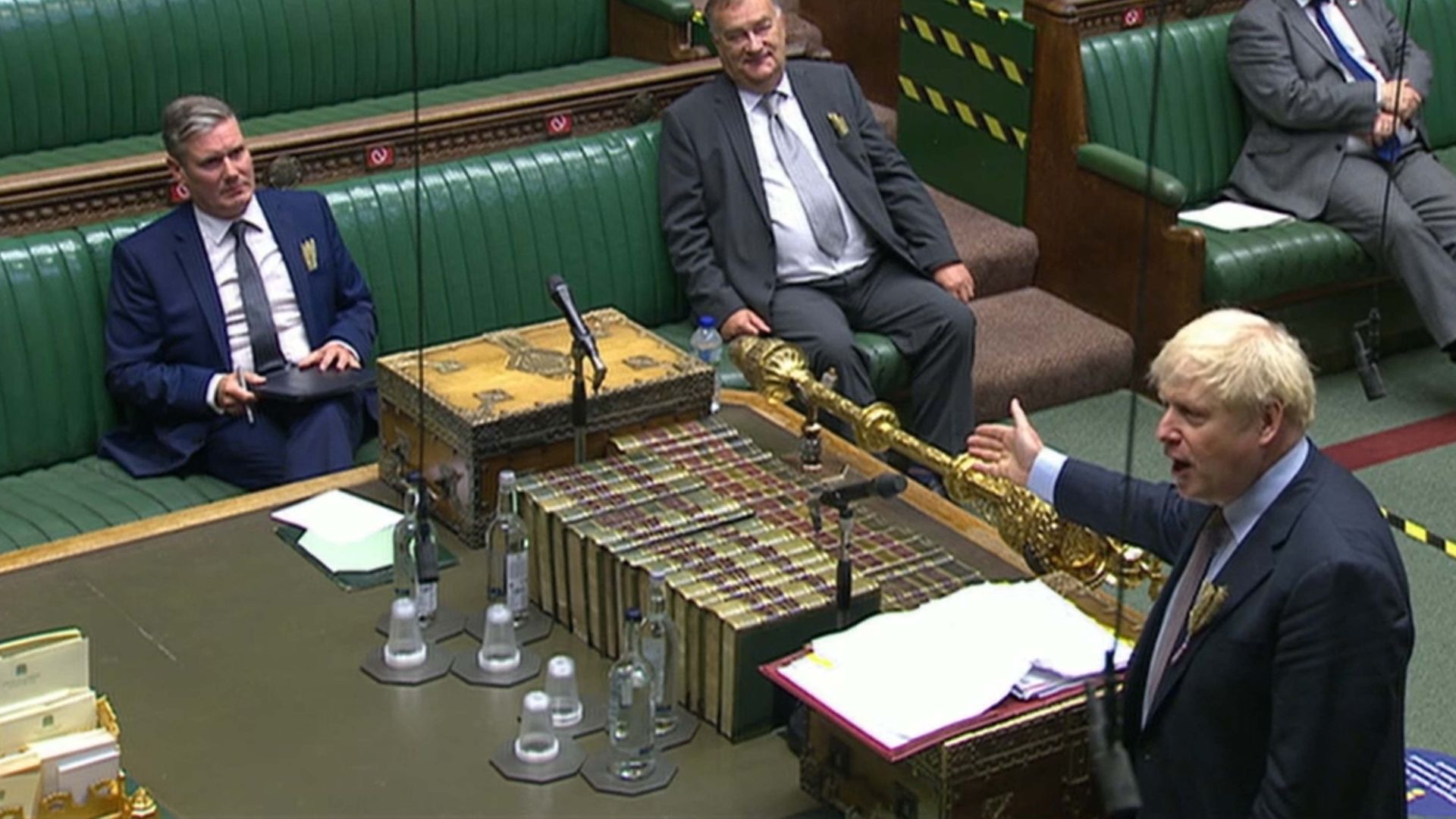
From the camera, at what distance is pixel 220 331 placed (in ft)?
16.6

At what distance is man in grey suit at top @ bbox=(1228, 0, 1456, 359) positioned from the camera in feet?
21.2

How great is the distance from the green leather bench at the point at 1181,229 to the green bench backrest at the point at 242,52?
1.53m

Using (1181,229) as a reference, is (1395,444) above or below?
below

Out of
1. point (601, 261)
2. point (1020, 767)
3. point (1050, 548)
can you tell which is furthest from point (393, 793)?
point (601, 261)

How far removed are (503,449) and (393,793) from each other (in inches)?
36.5

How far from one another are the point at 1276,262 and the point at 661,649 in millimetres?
3275

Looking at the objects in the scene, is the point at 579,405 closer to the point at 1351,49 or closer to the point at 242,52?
Answer: the point at 242,52

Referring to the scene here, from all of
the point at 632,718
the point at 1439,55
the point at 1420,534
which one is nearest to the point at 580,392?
the point at 632,718

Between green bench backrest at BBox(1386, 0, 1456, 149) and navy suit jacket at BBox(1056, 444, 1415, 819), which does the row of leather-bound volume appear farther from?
green bench backrest at BBox(1386, 0, 1456, 149)

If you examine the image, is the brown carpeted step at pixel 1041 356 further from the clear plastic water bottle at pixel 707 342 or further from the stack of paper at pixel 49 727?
the stack of paper at pixel 49 727

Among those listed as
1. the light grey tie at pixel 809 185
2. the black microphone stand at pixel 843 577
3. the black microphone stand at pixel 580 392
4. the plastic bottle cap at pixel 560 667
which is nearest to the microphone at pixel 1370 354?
the light grey tie at pixel 809 185

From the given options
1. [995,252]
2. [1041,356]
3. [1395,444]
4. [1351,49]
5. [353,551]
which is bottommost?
[1395,444]

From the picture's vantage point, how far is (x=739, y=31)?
5.79 m

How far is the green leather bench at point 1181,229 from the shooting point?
20.7 feet
